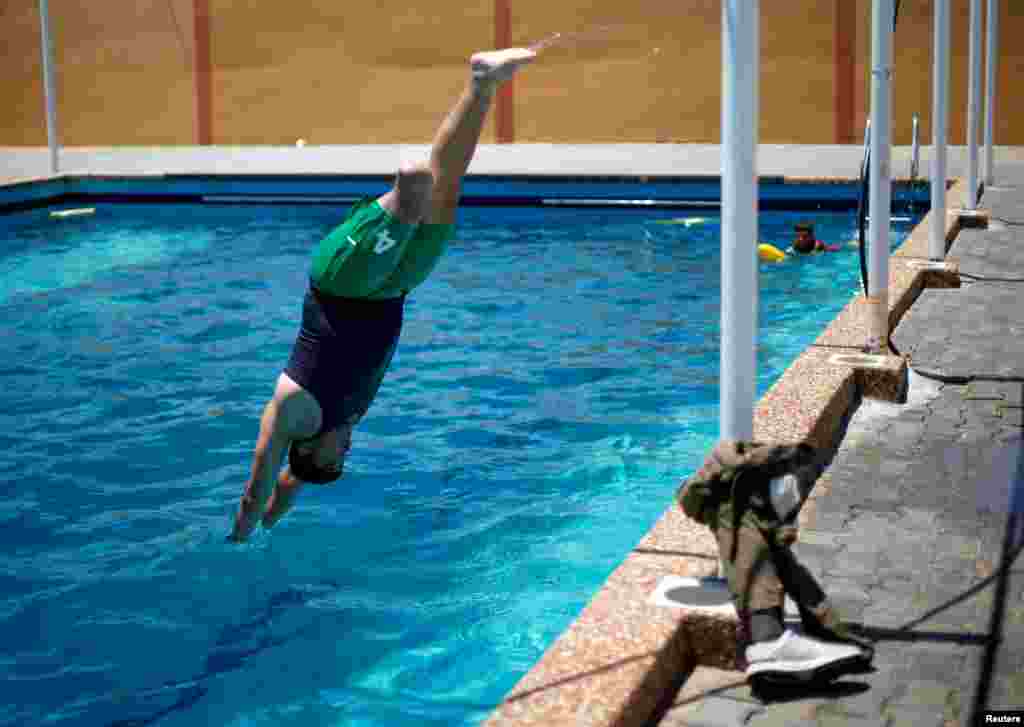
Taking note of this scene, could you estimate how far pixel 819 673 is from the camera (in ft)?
12.1

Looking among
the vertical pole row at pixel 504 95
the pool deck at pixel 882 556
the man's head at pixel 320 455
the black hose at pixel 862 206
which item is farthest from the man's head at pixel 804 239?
the vertical pole row at pixel 504 95

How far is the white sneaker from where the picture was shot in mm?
3673

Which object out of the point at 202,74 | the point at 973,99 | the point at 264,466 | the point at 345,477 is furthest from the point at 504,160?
the point at 264,466

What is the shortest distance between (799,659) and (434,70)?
20048 millimetres

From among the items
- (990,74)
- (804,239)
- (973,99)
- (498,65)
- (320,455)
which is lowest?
(804,239)

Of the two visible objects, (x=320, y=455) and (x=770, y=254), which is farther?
(x=770, y=254)

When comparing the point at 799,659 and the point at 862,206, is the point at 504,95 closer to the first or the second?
the point at 862,206

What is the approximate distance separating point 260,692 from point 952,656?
2.27 metres

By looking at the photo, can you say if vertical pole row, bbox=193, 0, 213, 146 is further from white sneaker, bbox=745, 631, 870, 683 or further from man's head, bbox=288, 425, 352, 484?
white sneaker, bbox=745, 631, 870, 683

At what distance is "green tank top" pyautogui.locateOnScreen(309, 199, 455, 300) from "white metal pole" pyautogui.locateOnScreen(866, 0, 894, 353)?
280 centimetres

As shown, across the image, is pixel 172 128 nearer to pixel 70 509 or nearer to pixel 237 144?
pixel 237 144

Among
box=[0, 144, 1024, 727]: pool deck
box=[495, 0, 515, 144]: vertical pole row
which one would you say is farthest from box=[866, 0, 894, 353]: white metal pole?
box=[495, 0, 515, 144]: vertical pole row

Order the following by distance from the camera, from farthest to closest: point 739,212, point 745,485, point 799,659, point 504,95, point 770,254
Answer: point 504,95 < point 770,254 < point 739,212 < point 745,485 < point 799,659

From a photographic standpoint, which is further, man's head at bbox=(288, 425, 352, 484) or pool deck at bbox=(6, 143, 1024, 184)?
pool deck at bbox=(6, 143, 1024, 184)
